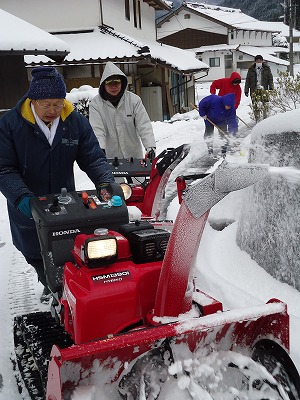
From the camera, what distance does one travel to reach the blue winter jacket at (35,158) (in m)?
3.28

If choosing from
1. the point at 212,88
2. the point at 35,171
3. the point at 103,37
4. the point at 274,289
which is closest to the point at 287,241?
the point at 274,289

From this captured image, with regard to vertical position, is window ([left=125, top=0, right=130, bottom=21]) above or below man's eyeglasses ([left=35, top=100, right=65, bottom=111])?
above

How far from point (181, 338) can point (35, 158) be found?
174 cm

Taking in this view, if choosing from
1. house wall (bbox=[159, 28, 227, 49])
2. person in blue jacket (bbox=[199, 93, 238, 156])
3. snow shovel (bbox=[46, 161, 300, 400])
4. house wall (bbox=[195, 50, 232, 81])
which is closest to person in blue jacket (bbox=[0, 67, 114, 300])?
snow shovel (bbox=[46, 161, 300, 400])

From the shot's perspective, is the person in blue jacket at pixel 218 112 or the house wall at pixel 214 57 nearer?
the person in blue jacket at pixel 218 112

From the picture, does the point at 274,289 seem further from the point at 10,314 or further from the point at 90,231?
the point at 10,314

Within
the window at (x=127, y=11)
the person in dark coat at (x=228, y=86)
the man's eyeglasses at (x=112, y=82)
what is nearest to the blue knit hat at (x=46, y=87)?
the man's eyeglasses at (x=112, y=82)

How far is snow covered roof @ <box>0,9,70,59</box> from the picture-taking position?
10078 millimetres

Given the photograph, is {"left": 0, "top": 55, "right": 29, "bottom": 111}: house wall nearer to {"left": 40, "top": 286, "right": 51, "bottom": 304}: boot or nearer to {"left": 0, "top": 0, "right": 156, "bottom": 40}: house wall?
{"left": 0, "top": 0, "right": 156, "bottom": 40}: house wall

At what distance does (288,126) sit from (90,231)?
180 centimetres

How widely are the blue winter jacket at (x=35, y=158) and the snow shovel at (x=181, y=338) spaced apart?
131 cm

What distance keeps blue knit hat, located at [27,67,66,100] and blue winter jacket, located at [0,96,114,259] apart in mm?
170

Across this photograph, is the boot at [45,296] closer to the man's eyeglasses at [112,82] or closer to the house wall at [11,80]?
the man's eyeglasses at [112,82]

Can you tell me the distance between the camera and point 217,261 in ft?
15.0
